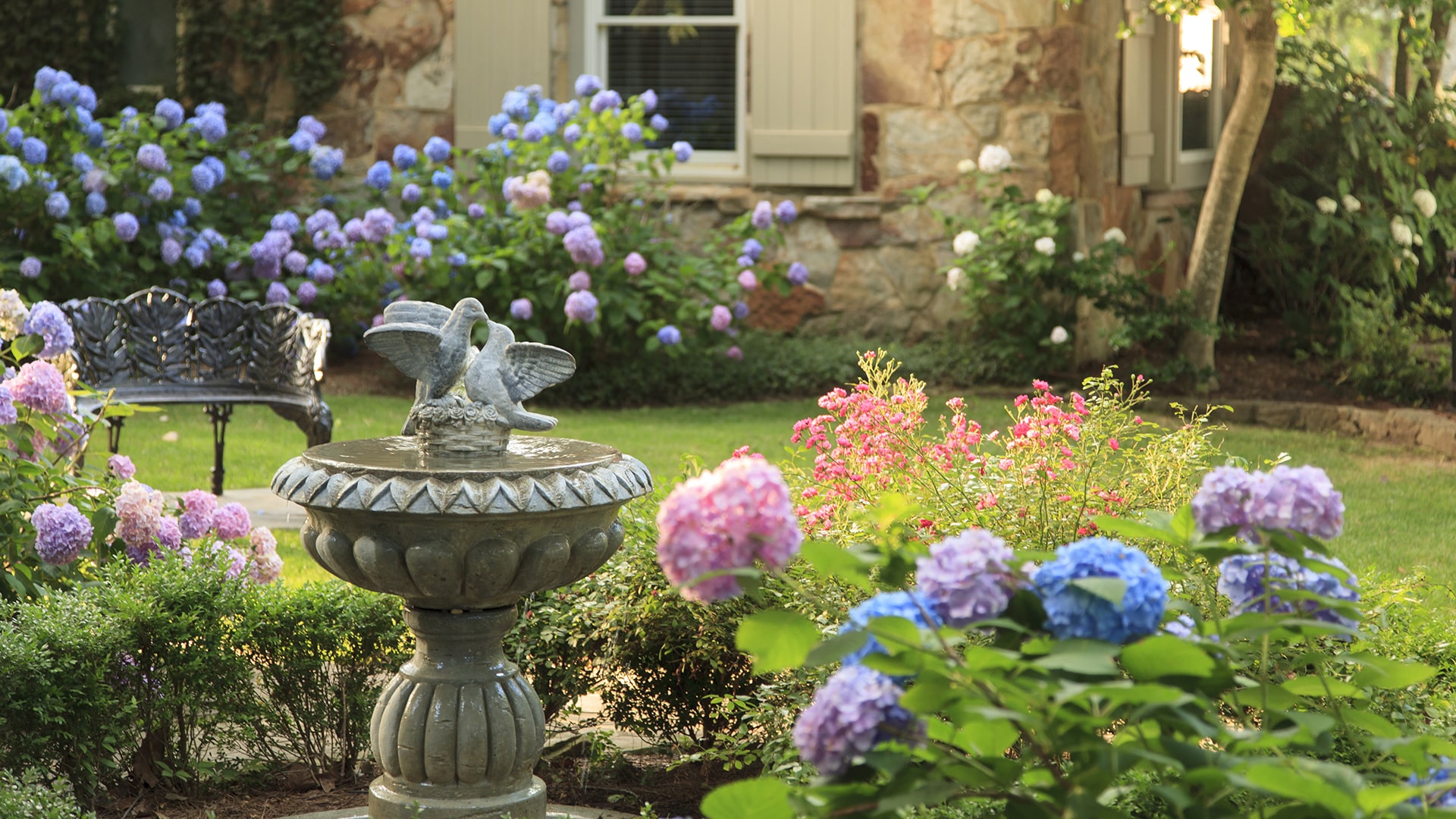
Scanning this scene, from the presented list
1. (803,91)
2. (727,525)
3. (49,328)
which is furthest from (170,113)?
(727,525)

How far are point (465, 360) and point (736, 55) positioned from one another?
6.42 meters

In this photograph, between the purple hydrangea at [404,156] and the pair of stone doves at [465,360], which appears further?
the purple hydrangea at [404,156]

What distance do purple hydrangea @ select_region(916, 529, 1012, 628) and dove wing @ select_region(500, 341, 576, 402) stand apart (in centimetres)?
158

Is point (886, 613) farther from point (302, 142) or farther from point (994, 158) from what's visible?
point (302, 142)

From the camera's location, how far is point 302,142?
845 centimetres

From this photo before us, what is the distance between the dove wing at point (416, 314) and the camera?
2.91 metres

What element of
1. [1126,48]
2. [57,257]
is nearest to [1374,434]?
[1126,48]

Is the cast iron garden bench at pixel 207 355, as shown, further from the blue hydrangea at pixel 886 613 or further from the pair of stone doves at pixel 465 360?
the blue hydrangea at pixel 886 613

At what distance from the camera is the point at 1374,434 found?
23.9ft

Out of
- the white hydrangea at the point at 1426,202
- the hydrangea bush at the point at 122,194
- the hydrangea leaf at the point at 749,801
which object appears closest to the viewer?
the hydrangea leaf at the point at 749,801

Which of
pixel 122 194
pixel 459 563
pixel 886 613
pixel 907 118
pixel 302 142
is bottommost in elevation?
pixel 459 563

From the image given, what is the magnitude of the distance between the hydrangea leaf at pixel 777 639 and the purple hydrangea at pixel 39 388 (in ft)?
8.02

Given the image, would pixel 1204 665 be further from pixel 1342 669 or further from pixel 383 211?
pixel 383 211

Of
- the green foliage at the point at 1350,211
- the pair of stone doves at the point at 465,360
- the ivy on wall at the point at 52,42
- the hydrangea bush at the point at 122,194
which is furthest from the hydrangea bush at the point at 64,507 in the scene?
the green foliage at the point at 1350,211
